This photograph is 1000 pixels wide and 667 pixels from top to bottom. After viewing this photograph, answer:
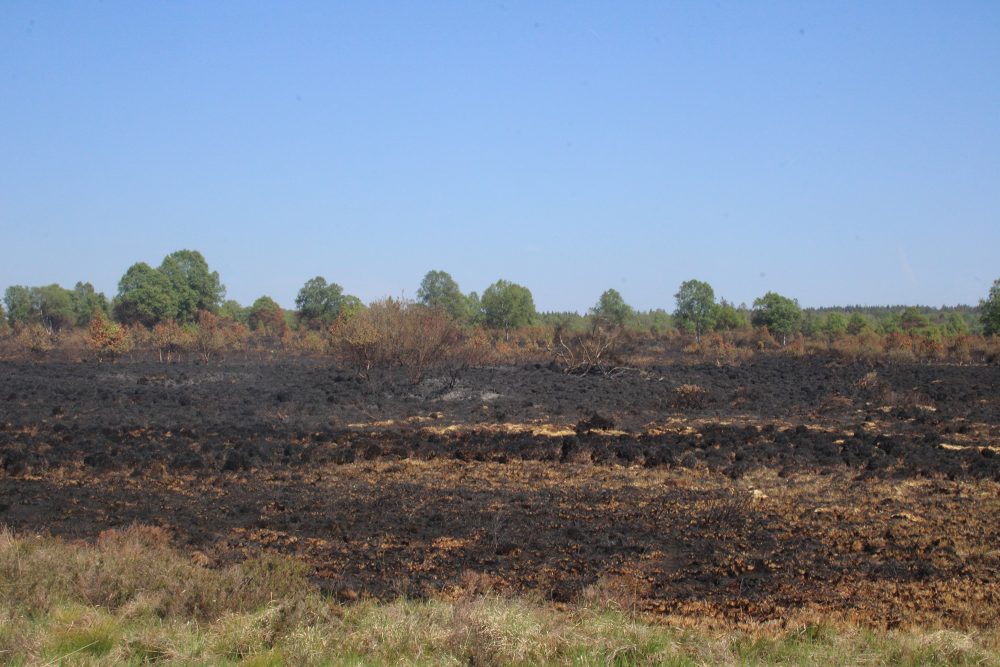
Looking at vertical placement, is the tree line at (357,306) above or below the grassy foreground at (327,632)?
above

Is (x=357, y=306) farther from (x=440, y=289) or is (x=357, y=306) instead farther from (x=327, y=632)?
(x=327, y=632)

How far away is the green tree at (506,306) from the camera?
6900 centimetres

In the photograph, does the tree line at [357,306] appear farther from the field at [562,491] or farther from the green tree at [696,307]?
the field at [562,491]

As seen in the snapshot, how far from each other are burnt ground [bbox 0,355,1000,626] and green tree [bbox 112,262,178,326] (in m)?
41.4

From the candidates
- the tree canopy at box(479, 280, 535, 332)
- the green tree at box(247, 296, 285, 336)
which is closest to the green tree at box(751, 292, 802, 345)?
the tree canopy at box(479, 280, 535, 332)

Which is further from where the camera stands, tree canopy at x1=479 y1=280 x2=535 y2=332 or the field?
tree canopy at x1=479 y1=280 x2=535 y2=332

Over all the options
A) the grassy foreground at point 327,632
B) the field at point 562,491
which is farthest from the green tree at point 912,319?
the grassy foreground at point 327,632

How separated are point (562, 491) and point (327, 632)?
809 centimetres

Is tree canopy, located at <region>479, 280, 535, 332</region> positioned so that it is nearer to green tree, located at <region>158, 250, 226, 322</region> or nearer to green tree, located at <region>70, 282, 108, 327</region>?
green tree, located at <region>158, 250, 226, 322</region>

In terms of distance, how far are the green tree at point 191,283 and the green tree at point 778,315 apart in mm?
47795

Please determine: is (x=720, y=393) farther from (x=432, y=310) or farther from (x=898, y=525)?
(x=898, y=525)

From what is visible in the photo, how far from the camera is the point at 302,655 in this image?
5664 millimetres

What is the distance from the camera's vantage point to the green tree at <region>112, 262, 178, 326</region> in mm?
68562

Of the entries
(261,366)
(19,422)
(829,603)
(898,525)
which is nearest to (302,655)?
(829,603)
